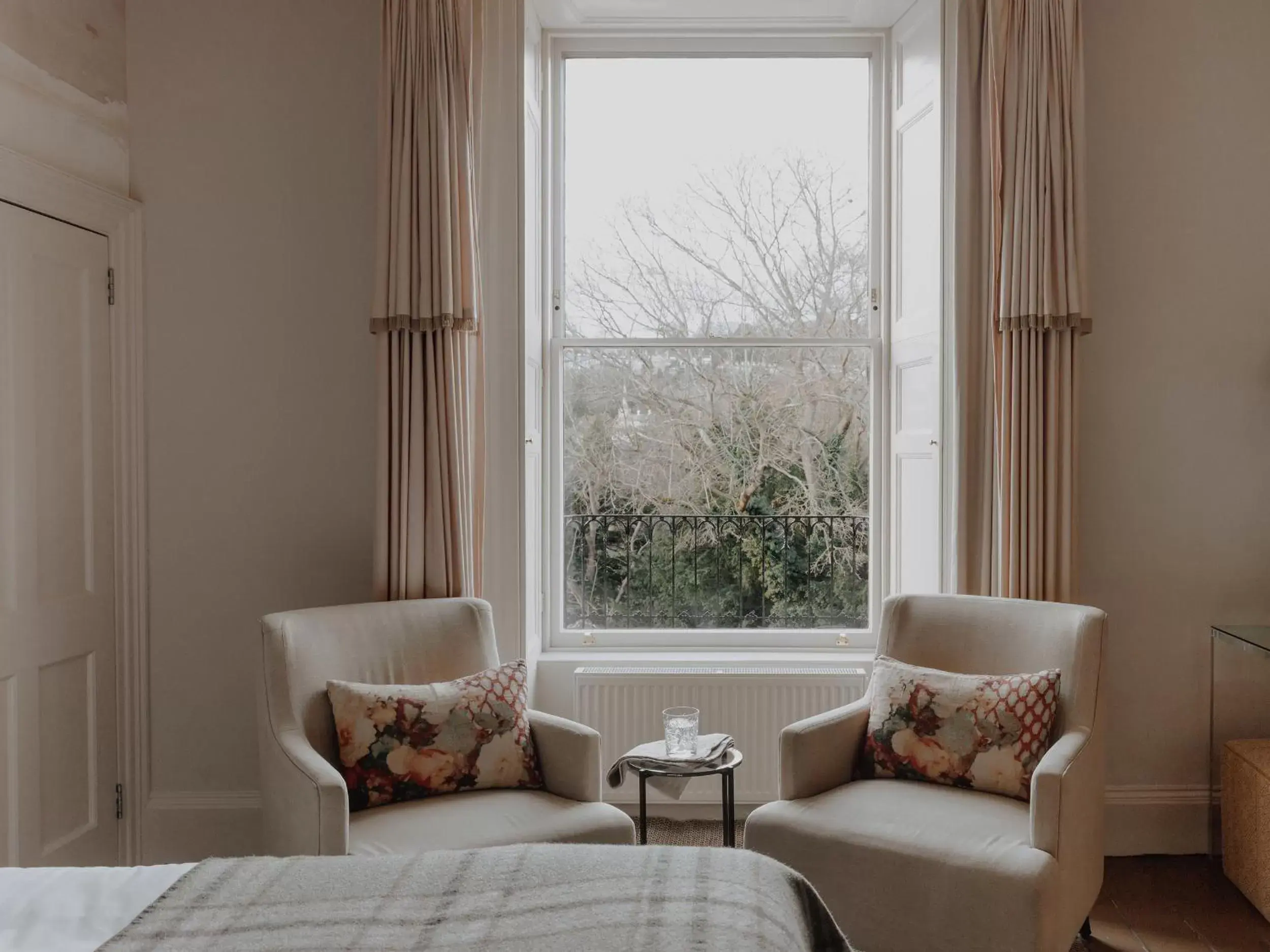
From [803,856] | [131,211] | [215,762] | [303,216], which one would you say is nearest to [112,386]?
[131,211]

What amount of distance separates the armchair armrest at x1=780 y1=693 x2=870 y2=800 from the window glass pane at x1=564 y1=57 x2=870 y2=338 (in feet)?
4.78

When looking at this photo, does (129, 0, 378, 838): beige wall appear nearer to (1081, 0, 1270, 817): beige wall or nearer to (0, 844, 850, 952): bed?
(0, 844, 850, 952): bed

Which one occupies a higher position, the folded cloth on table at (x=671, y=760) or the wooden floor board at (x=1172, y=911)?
the folded cloth on table at (x=671, y=760)

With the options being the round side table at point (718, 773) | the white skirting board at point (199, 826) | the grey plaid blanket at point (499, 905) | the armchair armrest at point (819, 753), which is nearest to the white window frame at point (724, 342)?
the armchair armrest at point (819, 753)

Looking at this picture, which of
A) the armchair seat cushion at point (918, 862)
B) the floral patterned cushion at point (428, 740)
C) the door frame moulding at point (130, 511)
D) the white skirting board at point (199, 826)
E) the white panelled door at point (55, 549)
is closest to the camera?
the armchair seat cushion at point (918, 862)

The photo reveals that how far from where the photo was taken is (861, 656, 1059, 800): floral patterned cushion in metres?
2.30

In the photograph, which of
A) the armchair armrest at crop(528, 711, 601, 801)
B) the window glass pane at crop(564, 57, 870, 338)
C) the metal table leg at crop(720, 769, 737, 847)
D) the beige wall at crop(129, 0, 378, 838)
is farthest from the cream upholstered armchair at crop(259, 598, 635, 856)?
the window glass pane at crop(564, 57, 870, 338)

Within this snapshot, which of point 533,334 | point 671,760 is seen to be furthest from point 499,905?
point 533,334

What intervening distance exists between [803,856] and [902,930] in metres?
0.25

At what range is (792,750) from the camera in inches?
93.3

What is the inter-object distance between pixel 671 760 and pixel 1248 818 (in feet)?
5.42

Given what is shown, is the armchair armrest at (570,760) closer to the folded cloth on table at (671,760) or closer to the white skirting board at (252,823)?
the folded cloth on table at (671,760)

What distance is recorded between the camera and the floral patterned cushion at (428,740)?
227cm

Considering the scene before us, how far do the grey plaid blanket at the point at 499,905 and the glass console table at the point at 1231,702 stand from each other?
2.09m
